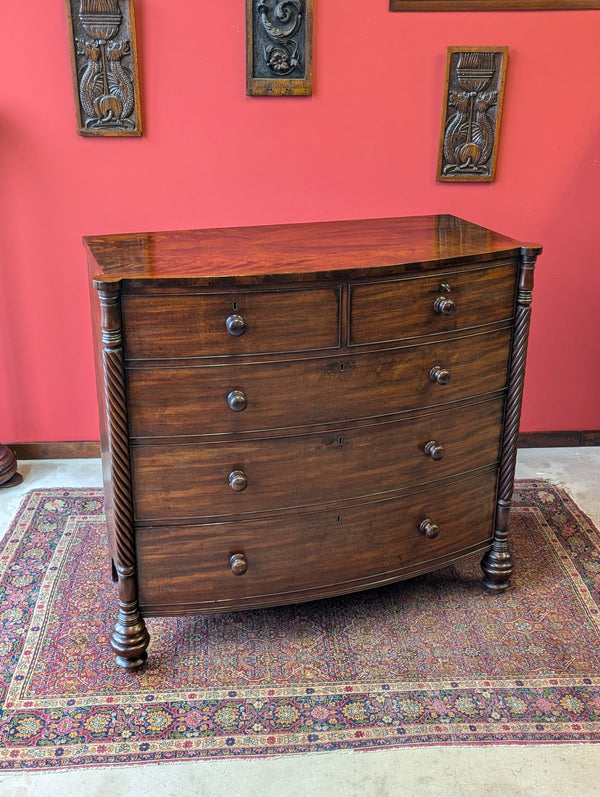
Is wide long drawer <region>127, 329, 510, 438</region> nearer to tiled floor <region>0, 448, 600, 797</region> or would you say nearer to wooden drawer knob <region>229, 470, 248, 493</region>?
wooden drawer knob <region>229, 470, 248, 493</region>

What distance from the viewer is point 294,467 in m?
2.25

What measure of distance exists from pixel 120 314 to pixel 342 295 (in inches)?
21.8

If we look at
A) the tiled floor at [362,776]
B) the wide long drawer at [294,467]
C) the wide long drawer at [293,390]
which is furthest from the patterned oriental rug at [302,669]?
the wide long drawer at [293,390]

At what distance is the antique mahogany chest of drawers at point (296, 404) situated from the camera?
208 cm

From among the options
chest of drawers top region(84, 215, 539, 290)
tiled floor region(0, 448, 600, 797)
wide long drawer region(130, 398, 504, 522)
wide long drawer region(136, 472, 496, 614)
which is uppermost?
chest of drawers top region(84, 215, 539, 290)

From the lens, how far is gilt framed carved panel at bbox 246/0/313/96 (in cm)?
291

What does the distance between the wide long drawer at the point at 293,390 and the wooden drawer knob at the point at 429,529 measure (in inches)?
14.5

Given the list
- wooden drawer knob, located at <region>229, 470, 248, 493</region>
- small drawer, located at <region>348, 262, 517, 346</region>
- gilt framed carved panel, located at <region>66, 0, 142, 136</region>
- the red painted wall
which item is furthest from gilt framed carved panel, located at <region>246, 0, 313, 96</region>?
wooden drawer knob, located at <region>229, 470, 248, 493</region>

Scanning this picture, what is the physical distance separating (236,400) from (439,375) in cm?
57

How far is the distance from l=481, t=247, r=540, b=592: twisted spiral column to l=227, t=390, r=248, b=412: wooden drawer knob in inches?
33.3

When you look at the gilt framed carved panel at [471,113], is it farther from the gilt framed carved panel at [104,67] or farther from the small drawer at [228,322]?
the small drawer at [228,322]

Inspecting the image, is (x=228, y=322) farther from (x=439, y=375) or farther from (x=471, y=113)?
(x=471, y=113)

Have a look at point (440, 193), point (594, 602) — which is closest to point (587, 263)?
point (440, 193)

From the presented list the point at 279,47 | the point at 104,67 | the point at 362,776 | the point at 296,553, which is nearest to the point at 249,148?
the point at 279,47
